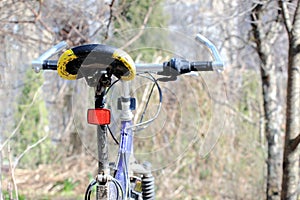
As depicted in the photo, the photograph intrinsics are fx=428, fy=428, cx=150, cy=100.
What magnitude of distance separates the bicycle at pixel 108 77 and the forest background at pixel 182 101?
0.66ft

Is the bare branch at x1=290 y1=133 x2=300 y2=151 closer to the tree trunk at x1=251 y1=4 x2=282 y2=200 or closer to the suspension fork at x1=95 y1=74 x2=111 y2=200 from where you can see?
the tree trunk at x1=251 y1=4 x2=282 y2=200

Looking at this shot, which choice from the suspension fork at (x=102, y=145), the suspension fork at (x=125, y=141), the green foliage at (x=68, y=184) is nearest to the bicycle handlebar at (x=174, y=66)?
the suspension fork at (x=125, y=141)

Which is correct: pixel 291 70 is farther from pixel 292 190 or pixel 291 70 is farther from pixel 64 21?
pixel 64 21

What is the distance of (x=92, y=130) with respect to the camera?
185 cm

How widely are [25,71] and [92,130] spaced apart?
4212 millimetres

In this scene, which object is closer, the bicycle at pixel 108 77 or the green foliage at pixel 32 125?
the bicycle at pixel 108 77

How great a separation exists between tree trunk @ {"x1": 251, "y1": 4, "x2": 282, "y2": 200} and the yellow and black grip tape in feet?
6.77

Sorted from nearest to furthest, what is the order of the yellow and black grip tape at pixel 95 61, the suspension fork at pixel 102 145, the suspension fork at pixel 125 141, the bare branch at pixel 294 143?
1. the yellow and black grip tape at pixel 95 61
2. the suspension fork at pixel 102 145
3. the suspension fork at pixel 125 141
4. the bare branch at pixel 294 143

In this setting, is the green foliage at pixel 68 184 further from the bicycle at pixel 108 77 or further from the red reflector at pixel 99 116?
the red reflector at pixel 99 116

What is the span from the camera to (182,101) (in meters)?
3.18

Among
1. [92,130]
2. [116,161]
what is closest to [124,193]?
[116,161]

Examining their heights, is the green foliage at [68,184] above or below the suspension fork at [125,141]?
below

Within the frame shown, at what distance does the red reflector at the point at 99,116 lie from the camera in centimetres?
132

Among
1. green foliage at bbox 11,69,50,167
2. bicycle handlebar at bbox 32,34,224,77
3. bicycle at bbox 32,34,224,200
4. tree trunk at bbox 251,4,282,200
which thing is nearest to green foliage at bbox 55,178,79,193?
green foliage at bbox 11,69,50,167
